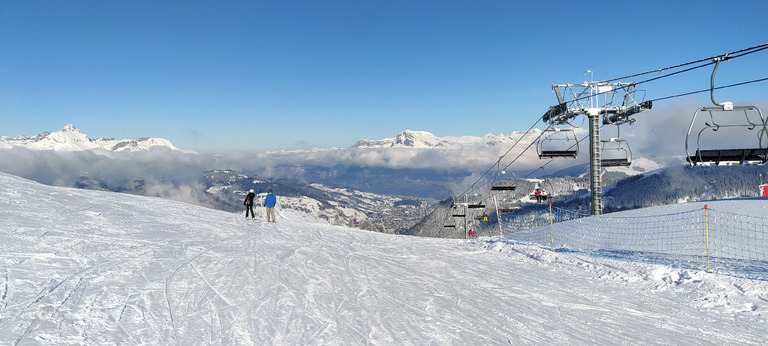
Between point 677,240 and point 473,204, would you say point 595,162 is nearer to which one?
point 677,240

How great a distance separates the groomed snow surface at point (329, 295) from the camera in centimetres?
613

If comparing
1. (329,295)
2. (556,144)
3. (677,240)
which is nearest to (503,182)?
(556,144)

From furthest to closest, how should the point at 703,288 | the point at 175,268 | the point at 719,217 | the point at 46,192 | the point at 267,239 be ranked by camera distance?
the point at 46,192 → the point at 719,217 → the point at 267,239 → the point at 175,268 → the point at 703,288

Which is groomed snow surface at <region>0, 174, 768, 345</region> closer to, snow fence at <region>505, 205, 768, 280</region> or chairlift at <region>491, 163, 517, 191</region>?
snow fence at <region>505, 205, 768, 280</region>

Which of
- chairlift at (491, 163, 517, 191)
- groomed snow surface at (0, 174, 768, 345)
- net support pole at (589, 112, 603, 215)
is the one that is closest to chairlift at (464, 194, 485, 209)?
chairlift at (491, 163, 517, 191)

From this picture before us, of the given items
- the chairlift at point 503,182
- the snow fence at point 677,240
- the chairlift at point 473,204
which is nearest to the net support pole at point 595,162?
the snow fence at point 677,240

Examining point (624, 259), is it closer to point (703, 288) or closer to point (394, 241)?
point (703, 288)

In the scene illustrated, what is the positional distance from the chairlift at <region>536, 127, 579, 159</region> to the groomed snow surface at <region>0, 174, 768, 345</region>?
824 cm

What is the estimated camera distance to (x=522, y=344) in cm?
591

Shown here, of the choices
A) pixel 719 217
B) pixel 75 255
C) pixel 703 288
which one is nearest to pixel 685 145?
pixel 703 288

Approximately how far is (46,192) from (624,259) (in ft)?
82.4

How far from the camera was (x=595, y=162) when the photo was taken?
19.2m

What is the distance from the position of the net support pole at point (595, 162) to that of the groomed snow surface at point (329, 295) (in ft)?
23.7

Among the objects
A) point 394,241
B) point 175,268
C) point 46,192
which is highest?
point 46,192
